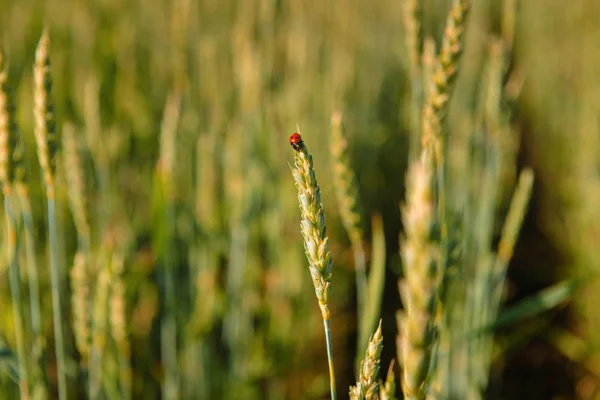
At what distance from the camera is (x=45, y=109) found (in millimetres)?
737

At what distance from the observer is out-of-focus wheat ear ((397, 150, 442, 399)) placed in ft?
1.31

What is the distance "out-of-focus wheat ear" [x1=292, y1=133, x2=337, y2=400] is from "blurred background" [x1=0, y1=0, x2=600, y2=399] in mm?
366

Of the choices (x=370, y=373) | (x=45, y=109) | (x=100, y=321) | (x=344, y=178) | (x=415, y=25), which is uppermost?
(x=415, y=25)

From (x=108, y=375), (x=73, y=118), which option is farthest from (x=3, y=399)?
(x=73, y=118)

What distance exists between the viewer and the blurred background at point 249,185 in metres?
1.46

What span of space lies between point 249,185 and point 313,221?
0.97 metres

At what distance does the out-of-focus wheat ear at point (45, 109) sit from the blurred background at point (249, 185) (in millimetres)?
251

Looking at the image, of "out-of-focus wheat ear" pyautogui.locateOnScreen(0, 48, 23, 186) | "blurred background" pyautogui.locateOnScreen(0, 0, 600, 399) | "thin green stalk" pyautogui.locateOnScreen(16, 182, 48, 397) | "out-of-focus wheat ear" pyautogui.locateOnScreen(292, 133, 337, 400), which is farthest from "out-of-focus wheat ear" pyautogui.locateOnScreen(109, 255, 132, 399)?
"out-of-focus wheat ear" pyautogui.locateOnScreen(292, 133, 337, 400)

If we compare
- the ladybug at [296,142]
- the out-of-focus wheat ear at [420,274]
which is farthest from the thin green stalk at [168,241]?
the out-of-focus wheat ear at [420,274]

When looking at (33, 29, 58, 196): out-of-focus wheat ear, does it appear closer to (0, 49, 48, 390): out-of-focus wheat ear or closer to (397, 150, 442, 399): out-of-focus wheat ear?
(0, 49, 48, 390): out-of-focus wheat ear

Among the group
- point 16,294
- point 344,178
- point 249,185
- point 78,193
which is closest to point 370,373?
point 344,178

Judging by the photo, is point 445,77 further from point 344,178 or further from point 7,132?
point 7,132

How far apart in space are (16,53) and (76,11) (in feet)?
0.94

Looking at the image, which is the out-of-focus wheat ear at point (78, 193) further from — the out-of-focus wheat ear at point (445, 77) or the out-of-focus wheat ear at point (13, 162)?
the out-of-focus wheat ear at point (445, 77)
